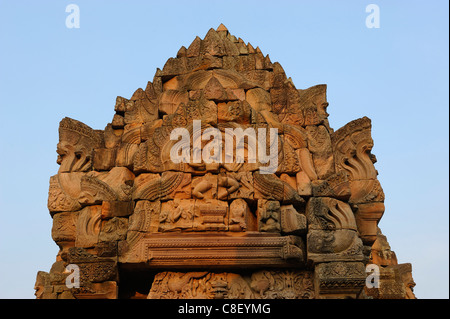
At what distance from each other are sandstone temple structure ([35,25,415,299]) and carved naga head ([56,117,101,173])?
18mm

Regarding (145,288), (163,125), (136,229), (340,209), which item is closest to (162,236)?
(136,229)

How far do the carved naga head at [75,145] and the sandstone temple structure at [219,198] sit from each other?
18 millimetres

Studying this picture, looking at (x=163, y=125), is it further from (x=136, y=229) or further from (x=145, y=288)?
(x=145, y=288)

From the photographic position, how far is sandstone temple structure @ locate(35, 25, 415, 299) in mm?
10352

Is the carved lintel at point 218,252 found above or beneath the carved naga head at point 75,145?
beneath

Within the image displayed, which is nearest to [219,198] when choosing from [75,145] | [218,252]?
[218,252]

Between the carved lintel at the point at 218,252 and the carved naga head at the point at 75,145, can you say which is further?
the carved naga head at the point at 75,145

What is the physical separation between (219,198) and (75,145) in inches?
107

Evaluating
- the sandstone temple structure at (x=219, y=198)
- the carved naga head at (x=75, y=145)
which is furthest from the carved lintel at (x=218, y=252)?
the carved naga head at (x=75, y=145)

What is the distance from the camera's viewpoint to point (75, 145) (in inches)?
466

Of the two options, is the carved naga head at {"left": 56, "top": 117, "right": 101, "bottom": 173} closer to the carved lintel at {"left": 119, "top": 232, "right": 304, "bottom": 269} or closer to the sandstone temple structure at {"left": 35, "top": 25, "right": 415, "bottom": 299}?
the sandstone temple structure at {"left": 35, "top": 25, "right": 415, "bottom": 299}

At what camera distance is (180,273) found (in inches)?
419

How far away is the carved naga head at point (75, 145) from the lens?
38.5 ft

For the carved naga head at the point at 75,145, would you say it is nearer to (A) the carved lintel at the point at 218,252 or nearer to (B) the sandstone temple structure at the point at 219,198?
(B) the sandstone temple structure at the point at 219,198
